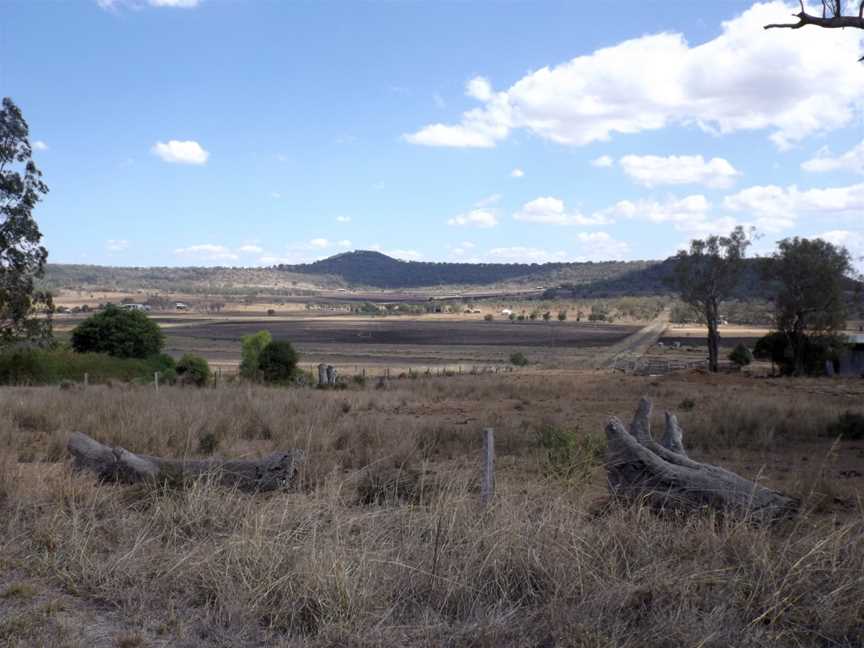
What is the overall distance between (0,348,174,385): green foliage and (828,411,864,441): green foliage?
26517mm

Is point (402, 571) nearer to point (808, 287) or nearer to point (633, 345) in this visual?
point (808, 287)

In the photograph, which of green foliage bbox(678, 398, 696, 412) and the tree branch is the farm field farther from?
the tree branch

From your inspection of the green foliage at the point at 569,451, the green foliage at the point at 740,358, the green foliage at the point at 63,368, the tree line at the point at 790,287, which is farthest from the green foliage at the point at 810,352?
the green foliage at the point at 569,451

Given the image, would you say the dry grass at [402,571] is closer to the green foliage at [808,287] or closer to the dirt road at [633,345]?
the green foliage at [808,287]

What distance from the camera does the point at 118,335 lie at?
156ft

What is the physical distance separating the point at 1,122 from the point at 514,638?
38.0 meters

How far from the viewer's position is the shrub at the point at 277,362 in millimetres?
44344

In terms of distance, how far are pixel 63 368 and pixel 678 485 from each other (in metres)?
36.8

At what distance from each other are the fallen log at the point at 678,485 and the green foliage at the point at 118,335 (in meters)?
43.7

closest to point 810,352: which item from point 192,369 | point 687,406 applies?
point 687,406

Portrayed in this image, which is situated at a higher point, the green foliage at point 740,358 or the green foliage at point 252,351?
the green foliage at point 252,351

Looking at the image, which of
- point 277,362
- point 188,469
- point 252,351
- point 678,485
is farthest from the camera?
point 252,351

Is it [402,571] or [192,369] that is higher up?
[402,571]

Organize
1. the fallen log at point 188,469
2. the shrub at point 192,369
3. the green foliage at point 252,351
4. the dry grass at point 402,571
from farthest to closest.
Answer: the green foliage at point 252,351
the shrub at point 192,369
the fallen log at point 188,469
the dry grass at point 402,571
